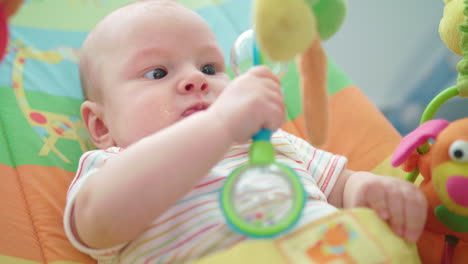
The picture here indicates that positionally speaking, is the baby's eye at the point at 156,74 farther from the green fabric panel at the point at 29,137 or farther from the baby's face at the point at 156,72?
the green fabric panel at the point at 29,137

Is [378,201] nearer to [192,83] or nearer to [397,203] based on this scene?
[397,203]

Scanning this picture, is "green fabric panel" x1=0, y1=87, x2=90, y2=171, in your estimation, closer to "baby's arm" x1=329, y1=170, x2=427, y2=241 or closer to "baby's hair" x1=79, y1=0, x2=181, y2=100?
"baby's hair" x1=79, y1=0, x2=181, y2=100

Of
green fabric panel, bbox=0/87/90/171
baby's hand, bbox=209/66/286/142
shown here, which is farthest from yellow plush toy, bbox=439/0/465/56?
green fabric panel, bbox=0/87/90/171

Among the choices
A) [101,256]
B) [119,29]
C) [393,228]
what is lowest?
[101,256]

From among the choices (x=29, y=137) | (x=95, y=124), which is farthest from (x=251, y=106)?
(x=29, y=137)

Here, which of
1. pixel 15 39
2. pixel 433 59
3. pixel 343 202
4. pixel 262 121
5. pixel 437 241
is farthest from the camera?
pixel 433 59

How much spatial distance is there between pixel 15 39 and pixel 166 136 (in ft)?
2.33

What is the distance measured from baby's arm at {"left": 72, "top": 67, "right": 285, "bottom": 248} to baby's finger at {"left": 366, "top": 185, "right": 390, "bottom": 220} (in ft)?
0.63

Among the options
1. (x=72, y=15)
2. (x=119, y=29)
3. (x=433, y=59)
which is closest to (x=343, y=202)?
(x=119, y=29)

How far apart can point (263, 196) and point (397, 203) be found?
213 mm

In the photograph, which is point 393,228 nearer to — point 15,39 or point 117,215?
point 117,215

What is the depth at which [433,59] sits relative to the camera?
1.57 m

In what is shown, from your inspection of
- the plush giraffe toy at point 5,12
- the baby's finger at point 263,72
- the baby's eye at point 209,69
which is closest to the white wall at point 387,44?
the baby's eye at point 209,69

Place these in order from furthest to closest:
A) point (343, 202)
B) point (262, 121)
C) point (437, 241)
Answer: point (343, 202)
point (437, 241)
point (262, 121)
